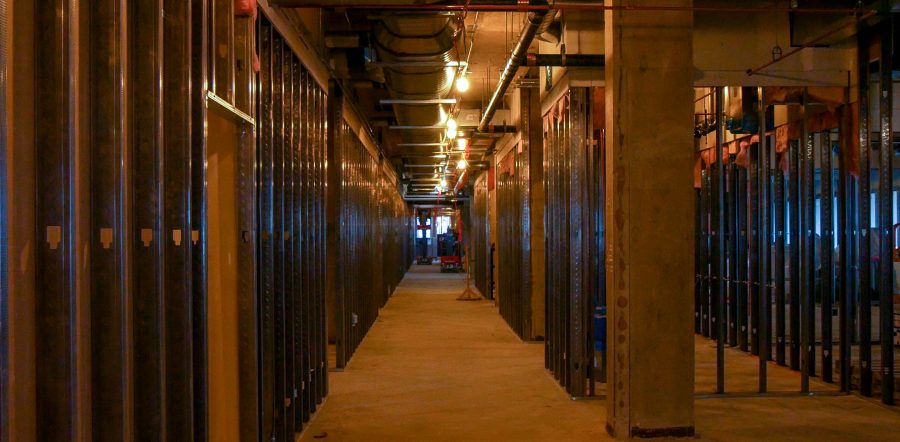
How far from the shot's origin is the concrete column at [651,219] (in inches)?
205

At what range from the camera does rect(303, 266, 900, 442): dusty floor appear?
549 centimetres

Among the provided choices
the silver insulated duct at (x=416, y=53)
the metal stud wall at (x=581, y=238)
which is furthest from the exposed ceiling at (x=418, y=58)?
the metal stud wall at (x=581, y=238)

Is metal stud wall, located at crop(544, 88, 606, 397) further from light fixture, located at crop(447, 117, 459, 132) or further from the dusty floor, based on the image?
light fixture, located at crop(447, 117, 459, 132)

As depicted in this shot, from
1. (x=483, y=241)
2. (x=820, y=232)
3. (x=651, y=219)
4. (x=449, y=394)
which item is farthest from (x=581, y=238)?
(x=483, y=241)

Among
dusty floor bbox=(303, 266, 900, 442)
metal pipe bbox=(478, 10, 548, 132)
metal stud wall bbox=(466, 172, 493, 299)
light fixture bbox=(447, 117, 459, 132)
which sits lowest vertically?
dusty floor bbox=(303, 266, 900, 442)

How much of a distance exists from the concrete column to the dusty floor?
495 mm

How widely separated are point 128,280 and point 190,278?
0.52m

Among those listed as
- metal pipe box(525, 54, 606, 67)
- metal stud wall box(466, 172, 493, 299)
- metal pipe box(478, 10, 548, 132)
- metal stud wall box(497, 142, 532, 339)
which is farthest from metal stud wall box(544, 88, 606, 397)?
metal stud wall box(466, 172, 493, 299)

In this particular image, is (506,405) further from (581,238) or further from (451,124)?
(451,124)

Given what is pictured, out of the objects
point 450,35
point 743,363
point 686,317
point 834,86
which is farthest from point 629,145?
point 743,363

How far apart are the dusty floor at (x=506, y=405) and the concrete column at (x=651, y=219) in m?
0.50

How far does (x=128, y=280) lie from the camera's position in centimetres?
268

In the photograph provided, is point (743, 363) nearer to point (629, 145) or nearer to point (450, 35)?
point (629, 145)

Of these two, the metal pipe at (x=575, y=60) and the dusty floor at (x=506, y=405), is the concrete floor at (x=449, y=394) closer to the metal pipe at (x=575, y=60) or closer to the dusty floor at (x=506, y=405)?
the dusty floor at (x=506, y=405)
